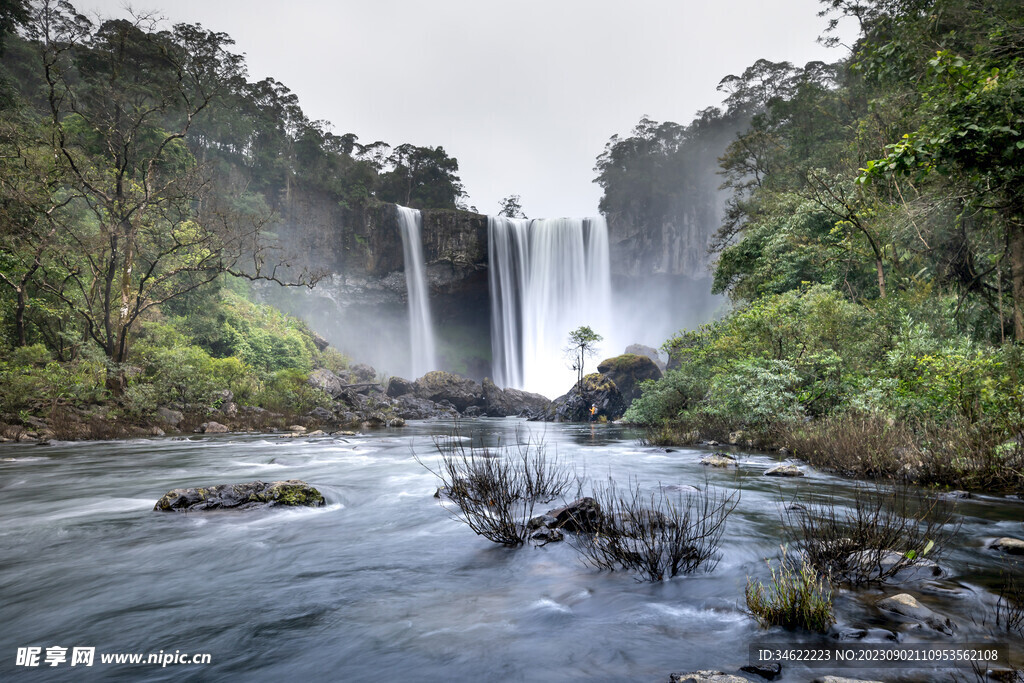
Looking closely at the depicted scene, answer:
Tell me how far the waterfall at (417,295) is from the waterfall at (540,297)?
7.15 metres

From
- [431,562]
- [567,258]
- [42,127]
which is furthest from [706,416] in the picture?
[567,258]

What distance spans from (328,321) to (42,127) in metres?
31.9

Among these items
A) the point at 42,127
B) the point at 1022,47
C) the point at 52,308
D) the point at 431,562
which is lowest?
the point at 431,562

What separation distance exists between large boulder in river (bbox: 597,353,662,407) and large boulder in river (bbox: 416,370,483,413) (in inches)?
428

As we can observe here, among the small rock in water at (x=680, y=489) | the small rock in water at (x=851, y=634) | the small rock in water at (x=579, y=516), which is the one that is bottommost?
the small rock in water at (x=680, y=489)

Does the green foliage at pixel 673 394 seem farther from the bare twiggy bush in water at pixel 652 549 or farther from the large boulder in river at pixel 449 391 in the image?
the large boulder in river at pixel 449 391

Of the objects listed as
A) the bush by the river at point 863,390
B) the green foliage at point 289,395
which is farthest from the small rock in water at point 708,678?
the green foliage at point 289,395

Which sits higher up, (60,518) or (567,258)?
(567,258)

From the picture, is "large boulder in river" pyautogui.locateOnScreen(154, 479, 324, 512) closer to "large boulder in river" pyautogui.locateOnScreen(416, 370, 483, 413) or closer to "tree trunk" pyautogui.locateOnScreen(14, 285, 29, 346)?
"tree trunk" pyautogui.locateOnScreen(14, 285, 29, 346)

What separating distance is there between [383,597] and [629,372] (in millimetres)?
34520

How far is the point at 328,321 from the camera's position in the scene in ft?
172

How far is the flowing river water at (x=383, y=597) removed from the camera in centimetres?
328

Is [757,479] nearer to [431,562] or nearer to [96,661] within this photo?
[431,562]

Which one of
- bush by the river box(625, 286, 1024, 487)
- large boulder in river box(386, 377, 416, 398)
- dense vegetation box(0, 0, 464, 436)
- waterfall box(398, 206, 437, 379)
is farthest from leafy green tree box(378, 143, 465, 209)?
A: bush by the river box(625, 286, 1024, 487)
